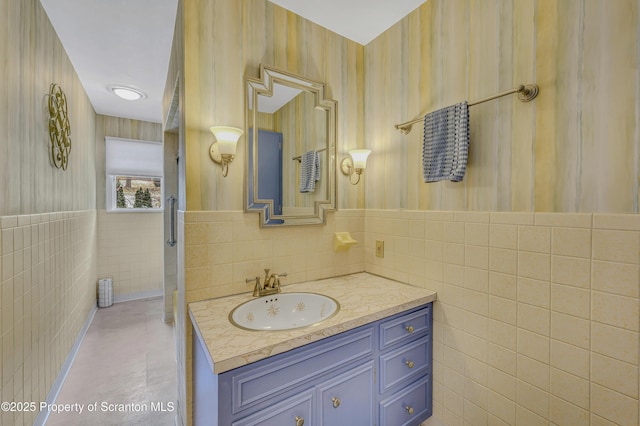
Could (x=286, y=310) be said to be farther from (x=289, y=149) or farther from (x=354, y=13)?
(x=354, y=13)

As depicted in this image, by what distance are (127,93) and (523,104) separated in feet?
11.8

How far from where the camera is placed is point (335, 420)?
116cm

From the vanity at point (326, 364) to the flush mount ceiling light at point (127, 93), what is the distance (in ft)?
9.04

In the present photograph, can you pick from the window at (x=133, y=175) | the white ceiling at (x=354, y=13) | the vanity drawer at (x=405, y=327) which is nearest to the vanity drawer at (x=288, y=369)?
the vanity drawer at (x=405, y=327)

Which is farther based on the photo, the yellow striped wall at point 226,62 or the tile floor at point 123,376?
the tile floor at point 123,376

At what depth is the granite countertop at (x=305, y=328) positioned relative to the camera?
0.94 metres

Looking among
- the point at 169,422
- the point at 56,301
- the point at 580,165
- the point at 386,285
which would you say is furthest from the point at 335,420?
the point at 56,301

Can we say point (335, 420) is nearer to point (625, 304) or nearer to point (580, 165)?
point (625, 304)

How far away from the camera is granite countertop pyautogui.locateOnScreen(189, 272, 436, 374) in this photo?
3.10 ft

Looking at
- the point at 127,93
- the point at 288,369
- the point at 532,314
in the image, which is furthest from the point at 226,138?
the point at 127,93

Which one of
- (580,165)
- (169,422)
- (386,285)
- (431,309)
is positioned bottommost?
(169,422)

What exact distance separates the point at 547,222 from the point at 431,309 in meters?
0.75

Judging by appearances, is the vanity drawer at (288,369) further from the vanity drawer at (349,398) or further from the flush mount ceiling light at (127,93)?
the flush mount ceiling light at (127,93)

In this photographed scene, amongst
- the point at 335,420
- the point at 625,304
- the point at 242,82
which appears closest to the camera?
the point at 625,304
